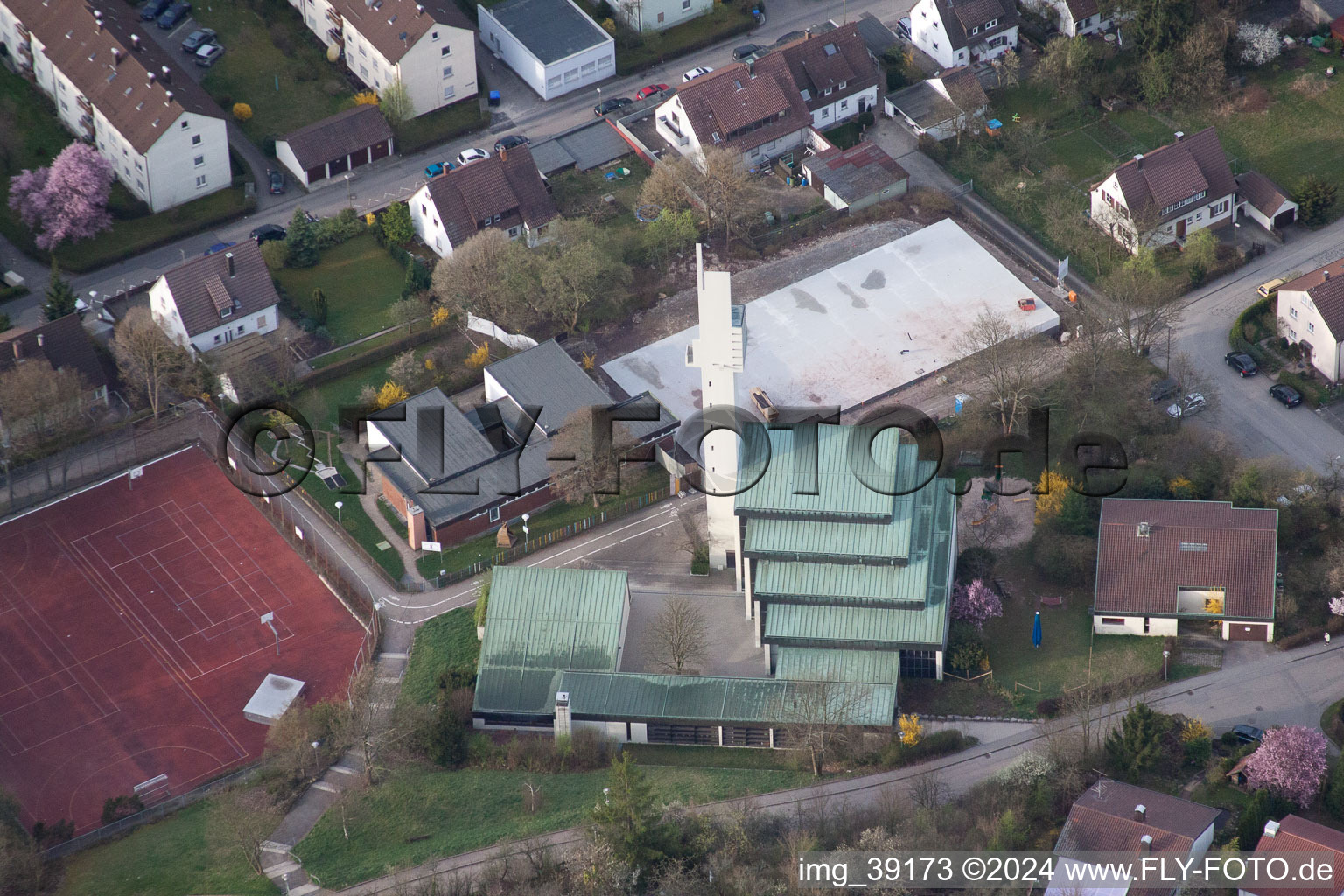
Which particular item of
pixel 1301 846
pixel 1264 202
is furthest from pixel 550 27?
pixel 1301 846

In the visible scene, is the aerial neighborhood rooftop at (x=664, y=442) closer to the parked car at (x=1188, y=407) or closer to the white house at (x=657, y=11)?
the parked car at (x=1188, y=407)

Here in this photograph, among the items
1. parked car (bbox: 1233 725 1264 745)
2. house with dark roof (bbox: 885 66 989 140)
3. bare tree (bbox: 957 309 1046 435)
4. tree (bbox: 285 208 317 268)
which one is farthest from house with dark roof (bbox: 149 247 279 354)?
parked car (bbox: 1233 725 1264 745)

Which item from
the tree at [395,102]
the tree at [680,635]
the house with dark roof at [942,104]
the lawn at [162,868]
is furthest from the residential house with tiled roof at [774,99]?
the lawn at [162,868]

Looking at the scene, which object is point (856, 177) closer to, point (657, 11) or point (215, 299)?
point (657, 11)

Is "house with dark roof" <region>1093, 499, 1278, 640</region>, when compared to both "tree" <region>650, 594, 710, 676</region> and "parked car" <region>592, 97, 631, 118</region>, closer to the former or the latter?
"tree" <region>650, 594, 710, 676</region>

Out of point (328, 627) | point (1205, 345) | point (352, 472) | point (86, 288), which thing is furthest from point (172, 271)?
point (1205, 345)

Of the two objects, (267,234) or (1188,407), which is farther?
(267,234)
